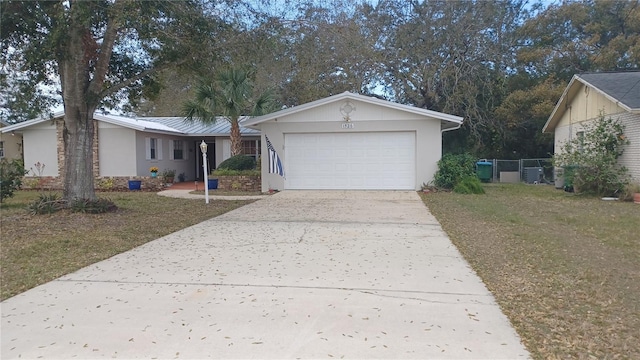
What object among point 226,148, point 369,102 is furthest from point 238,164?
point 369,102

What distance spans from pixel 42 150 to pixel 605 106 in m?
22.3

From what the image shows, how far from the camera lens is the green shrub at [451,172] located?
15422 millimetres

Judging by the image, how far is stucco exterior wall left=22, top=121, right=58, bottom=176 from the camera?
1927 centimetres

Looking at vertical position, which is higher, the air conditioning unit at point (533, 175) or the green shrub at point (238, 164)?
the green shrub at point (238, 164)

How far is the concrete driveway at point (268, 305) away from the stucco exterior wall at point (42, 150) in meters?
15.0

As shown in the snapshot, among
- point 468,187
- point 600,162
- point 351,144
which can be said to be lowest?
point 468,187

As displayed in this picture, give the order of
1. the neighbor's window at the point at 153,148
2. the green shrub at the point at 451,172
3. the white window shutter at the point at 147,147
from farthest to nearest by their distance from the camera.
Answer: the neighbor's window at the point at 153,148
the white window shutter at the point at 147,147
the green shrub at the point at 451,172

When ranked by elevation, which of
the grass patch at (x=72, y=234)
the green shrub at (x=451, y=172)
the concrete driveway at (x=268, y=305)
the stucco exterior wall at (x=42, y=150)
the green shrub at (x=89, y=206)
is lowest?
the concrete driveway at (x=268, y=305)

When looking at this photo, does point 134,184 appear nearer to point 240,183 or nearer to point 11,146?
point 240,183

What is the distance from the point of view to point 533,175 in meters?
22.3

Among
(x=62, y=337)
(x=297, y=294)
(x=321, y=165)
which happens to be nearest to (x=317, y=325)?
(x=297, y=294)

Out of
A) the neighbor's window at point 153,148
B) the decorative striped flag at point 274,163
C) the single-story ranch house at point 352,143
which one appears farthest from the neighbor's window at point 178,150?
the decorative striped flag at point 274,163

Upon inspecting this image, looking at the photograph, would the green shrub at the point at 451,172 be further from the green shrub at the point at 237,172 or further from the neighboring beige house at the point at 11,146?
the neighboring beige house at the point at 11,146

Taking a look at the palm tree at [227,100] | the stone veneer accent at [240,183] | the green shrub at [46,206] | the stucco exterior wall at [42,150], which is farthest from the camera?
the stucco exterior wall at [42,150]
